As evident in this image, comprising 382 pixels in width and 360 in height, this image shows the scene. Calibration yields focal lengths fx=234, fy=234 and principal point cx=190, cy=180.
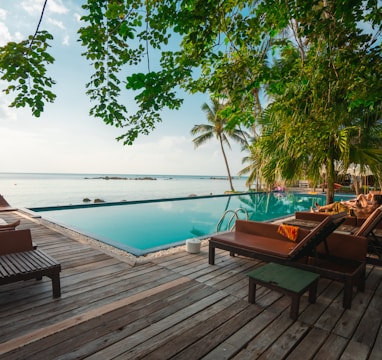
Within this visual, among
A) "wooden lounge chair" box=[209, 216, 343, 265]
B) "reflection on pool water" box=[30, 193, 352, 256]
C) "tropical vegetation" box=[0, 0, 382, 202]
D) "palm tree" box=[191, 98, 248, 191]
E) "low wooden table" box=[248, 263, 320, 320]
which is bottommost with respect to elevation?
"reflection on pool water" box=[30, 193, 352, 256]

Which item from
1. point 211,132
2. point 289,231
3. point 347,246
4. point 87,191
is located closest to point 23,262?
point 289,231

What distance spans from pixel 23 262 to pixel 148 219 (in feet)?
24.2

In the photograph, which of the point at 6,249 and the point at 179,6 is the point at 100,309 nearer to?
the point at 6,249

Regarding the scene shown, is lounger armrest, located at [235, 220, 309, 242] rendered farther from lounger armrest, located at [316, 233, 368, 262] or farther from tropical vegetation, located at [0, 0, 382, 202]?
tropical vegetation, located at [0, 0, 382, 202]

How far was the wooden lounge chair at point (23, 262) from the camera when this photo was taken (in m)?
2.35

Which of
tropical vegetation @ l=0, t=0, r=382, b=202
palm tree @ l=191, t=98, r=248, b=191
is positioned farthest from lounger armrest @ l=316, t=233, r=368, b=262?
palm tree @ l=191, t=98, r=248, b=191

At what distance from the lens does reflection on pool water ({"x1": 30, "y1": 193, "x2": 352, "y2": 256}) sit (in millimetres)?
7602

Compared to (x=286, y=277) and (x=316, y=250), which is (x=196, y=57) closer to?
(x=286, y=277)

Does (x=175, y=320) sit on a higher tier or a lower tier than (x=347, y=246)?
lower

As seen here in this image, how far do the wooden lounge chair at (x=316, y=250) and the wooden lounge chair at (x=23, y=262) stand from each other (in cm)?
214

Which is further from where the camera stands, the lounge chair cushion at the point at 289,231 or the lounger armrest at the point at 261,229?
the lounger armrest at the point at 261,229

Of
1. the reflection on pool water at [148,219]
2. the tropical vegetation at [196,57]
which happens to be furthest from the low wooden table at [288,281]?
the reflection on pool water at [148,219]

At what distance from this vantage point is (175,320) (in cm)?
223

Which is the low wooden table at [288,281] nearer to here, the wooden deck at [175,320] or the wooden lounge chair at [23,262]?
the wooden deck at [175,320]
